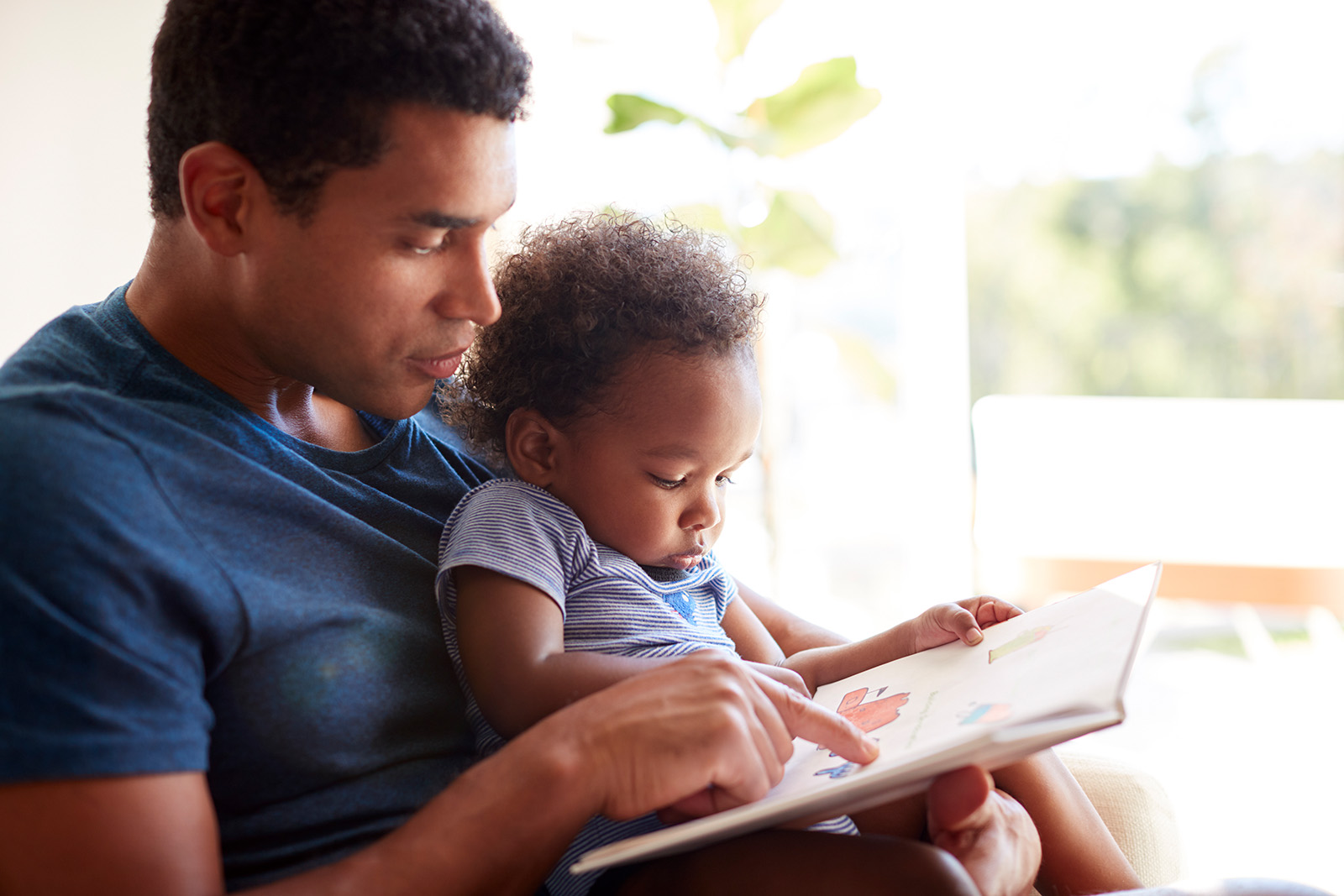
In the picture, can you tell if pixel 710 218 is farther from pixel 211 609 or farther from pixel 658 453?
pixel 211 609

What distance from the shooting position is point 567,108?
3.05 m

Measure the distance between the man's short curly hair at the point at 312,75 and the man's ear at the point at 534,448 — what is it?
390 millimetres

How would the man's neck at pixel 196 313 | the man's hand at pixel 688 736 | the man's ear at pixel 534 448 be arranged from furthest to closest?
the man's ear at pixel 534 448 < the man's neck at pixel 196 313 < the man's hand at pixel 688 736

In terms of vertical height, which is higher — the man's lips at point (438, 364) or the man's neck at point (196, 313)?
the man's neck at point (196, 313)

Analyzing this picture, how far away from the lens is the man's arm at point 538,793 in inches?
28.4

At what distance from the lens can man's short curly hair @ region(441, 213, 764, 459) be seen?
120 cm

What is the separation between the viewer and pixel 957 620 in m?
1.11

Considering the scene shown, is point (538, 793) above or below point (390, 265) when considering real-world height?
below

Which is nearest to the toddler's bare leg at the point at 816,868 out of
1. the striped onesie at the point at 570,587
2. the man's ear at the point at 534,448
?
the striped onesie at the point at 570,587

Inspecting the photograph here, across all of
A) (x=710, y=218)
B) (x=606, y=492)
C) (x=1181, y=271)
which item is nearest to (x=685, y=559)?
(x=606, y=492)

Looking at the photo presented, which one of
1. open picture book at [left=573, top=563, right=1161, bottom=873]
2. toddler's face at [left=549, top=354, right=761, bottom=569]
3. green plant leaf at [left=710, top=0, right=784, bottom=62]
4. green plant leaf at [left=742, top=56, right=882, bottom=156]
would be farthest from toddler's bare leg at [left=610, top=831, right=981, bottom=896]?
green plant leaf at [left=710, top=0, right=784, bottom=62]

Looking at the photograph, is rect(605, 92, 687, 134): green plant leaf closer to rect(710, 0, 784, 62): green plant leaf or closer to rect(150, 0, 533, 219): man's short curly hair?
rect(710, 0, 784, 62): green plant leaf

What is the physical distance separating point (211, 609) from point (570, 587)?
Answer: 40 centimetres

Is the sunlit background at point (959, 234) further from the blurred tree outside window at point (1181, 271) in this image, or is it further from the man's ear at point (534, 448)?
the man's ear at point (534, 448)
